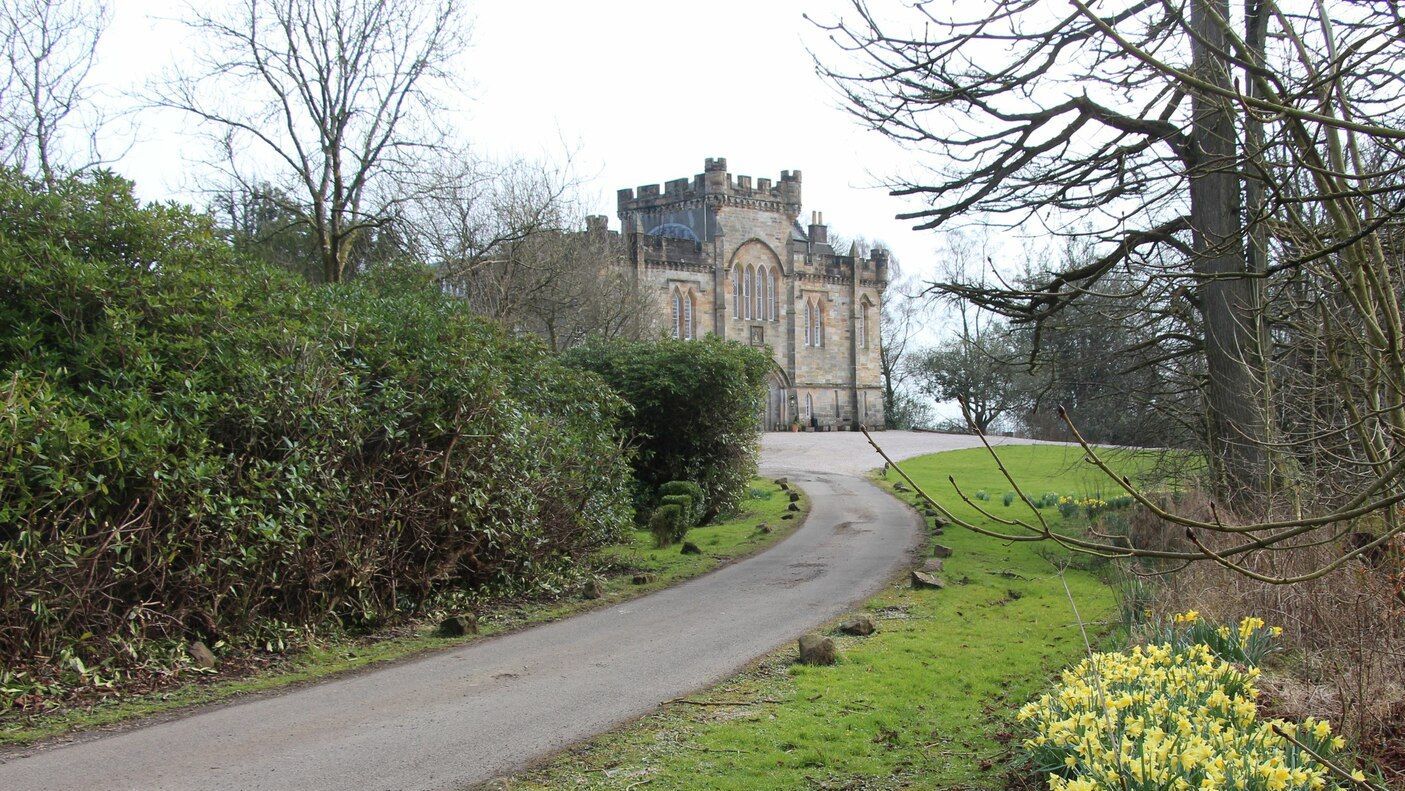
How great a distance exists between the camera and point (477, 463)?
474 inches

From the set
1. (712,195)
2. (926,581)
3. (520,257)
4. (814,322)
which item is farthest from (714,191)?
(926,581)

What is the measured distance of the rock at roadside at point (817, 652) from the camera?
8938 millimetres

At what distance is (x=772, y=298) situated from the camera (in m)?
62.7

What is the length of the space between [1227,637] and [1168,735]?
2375mm

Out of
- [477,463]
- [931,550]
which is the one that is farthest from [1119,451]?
A: [477,463]

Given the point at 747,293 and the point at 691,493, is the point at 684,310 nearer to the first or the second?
the point at 747,293

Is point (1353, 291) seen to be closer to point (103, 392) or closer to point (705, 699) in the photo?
point (705, 699)

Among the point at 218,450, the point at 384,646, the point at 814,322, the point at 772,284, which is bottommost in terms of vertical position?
the point at 384,646

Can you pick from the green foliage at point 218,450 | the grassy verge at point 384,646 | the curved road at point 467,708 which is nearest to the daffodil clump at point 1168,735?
the curved road at point 467,708

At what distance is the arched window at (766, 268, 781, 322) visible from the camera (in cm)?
6238

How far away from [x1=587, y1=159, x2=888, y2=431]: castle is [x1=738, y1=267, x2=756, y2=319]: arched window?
60mm

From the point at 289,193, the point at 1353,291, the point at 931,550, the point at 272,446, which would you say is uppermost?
the point at 289,193

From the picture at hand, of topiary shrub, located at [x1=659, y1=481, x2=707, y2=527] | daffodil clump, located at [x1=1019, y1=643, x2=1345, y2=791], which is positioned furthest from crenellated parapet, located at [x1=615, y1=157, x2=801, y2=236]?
daffodil clump, located at [x1=1019, y1=643, x2=1345, y2=791]

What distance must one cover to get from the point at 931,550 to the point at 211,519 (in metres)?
11.2
